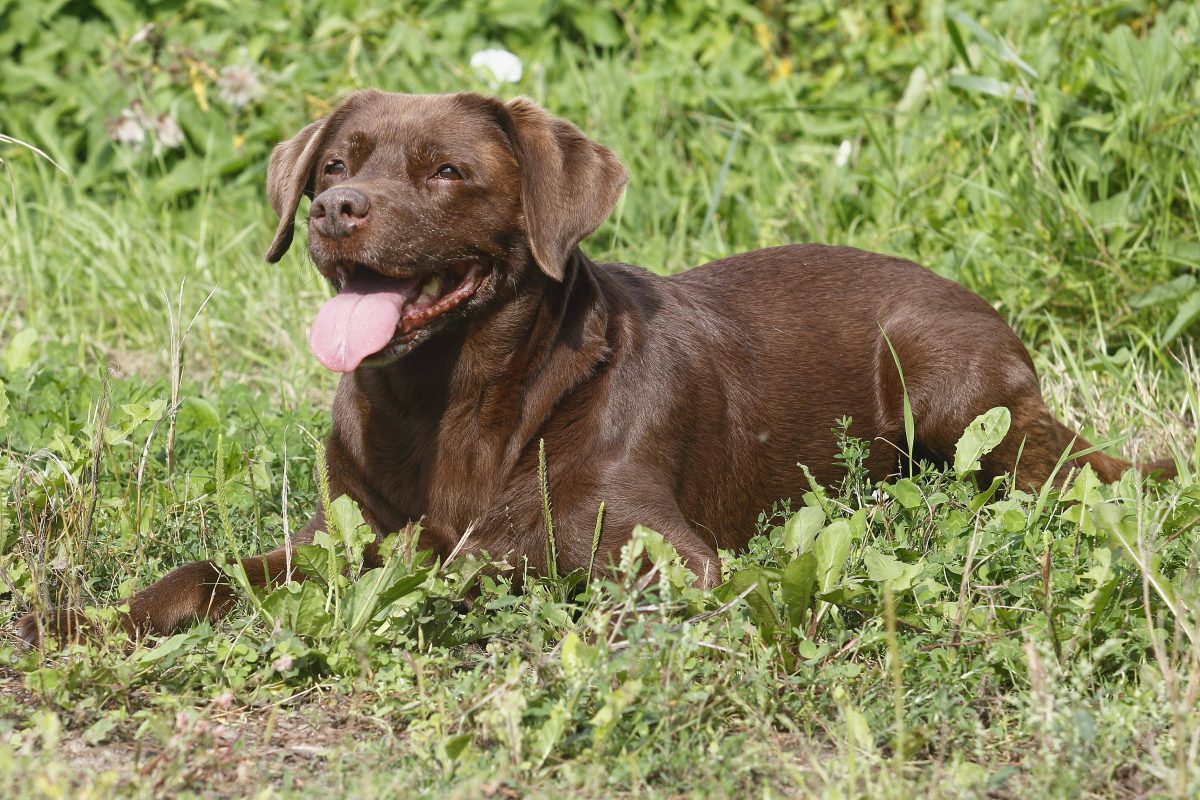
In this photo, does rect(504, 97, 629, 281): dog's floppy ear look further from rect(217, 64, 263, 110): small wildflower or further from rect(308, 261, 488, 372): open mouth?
rect(217, 64, 263, 110): small wildflower

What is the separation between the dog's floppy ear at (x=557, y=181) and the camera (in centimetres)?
356

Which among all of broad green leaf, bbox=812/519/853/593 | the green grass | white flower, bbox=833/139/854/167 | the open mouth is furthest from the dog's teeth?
white flower, bbox=833/139/854/167

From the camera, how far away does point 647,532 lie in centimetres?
296

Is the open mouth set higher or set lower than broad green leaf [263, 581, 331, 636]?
higher

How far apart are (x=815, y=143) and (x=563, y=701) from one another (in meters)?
4.67

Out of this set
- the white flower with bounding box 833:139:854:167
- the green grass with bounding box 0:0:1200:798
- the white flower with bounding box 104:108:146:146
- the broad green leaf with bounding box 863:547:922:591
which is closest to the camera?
the green grass with bounding box 0:0:1200:798

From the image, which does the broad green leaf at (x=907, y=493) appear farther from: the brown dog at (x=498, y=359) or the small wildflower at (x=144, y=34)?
the small wildflower at (x=144, y=34)

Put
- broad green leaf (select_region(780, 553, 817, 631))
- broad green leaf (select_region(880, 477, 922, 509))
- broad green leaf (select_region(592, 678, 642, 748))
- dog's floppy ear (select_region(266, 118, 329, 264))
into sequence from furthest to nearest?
1. dog's floppy ear (select_region(266, 118, 329, 264))
2. broad green leaf (select_region(880, 477, 922, 509))
3. broad green leaf (select_region(780, 553, 817, 631))
4. broad green leaf (select_region(592, 678, 642, 748))

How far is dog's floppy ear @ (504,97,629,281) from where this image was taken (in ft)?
→ 11.7

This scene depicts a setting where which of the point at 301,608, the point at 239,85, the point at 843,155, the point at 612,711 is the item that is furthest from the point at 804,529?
the point at 239,85

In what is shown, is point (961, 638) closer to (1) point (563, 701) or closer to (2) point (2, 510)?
(1) point (563, 701)

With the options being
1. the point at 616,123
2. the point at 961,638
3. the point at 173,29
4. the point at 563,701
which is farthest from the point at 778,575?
the point at 173,29

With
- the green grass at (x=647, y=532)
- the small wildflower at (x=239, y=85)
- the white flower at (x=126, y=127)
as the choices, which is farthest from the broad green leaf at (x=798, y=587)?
the white flower at (x=126, y=127)

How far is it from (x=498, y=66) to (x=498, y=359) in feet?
11.9
